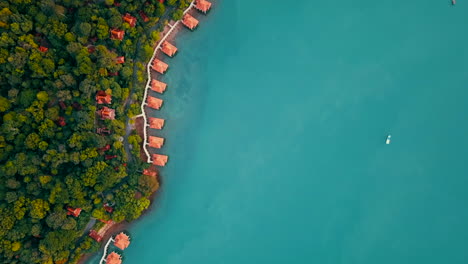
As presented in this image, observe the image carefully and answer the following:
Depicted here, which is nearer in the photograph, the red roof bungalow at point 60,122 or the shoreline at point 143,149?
the red roof bungalow at point 60,122

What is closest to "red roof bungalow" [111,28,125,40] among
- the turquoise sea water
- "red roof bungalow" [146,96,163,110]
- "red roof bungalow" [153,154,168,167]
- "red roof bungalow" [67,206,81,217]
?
the turquoise sea water

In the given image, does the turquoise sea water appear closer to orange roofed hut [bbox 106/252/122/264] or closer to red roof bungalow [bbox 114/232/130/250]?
red roof bungalow [bbox 114/232/130/250]

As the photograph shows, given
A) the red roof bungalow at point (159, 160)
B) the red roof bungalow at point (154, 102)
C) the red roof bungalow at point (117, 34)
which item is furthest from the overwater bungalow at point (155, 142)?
the red roof bungalow at point (117, 34)

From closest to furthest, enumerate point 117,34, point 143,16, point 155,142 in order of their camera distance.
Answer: point 117,34
point 143,16
point 155,142

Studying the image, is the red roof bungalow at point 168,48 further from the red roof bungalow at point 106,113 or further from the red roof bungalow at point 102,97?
the red roof bungalow at point 106,113

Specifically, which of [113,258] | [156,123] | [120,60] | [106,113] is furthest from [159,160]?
[113,258]

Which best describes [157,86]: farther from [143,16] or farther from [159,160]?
[159,160]
